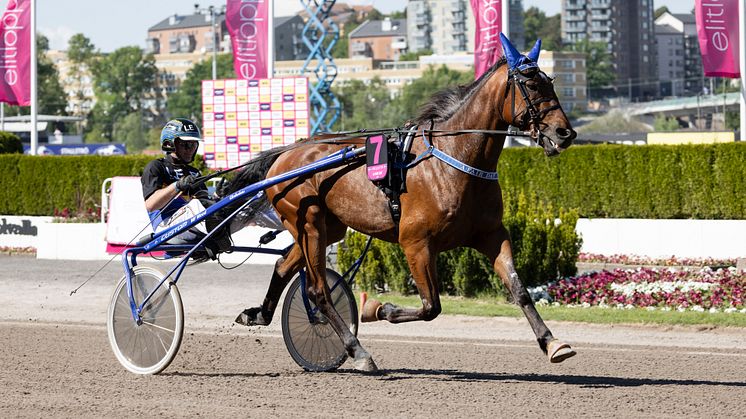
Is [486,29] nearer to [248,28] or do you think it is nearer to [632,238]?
[632,238]

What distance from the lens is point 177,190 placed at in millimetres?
8750

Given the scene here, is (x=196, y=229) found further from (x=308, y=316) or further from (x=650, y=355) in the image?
(x=650, y=355)

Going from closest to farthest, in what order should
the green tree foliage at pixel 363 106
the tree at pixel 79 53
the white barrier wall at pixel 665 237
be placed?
1. the white barrier wall at pixel 665 237
2. the green tree foliage at pixel 363 106
3. the tree at pixel 79 53

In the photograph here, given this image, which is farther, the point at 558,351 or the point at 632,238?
the point at 632,238

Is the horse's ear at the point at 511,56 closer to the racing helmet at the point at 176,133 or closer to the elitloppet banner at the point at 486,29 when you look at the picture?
the racing helmet at the point at 176,133

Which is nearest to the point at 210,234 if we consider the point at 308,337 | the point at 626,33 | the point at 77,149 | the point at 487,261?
the point at 308,337

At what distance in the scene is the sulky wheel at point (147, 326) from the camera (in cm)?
859

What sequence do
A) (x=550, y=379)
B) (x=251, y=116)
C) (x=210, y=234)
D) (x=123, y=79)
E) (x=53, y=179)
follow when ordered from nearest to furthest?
(x=550, y=379)
(x=210, y=234)
(x=53, y=179)
(x=251, y=116)
(x=123, y=79)

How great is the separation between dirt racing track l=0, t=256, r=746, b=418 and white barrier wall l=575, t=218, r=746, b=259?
8272 millimetres

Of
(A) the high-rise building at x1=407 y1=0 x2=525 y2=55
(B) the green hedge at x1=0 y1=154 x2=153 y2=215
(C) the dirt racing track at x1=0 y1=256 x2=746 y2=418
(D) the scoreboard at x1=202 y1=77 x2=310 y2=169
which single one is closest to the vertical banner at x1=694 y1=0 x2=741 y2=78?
(D) the scoreboard at x1=202 y1=77 x2=310 y2=169

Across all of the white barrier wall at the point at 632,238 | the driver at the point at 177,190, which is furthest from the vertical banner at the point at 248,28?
the driver at the point at 177,190

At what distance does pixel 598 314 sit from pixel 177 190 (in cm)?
501

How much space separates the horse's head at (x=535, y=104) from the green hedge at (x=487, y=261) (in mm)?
5456

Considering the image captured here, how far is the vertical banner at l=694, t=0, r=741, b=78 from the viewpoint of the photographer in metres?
21.2
